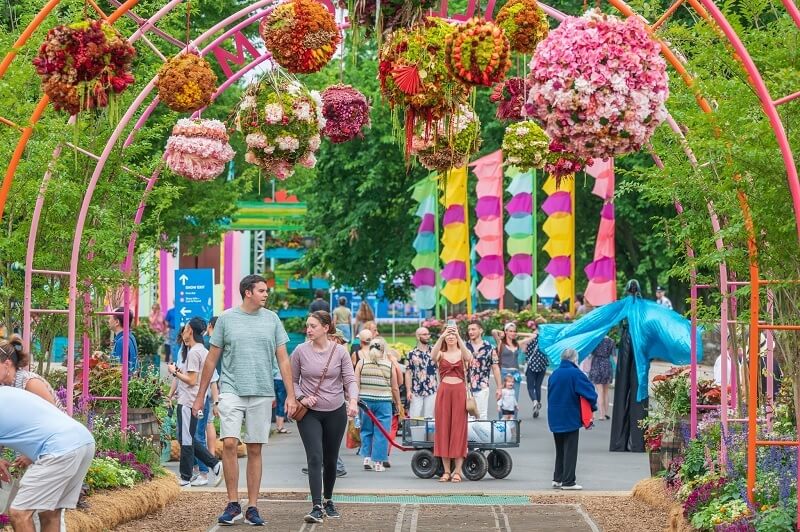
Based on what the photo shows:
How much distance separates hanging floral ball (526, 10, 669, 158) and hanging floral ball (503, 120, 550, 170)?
2.87 m

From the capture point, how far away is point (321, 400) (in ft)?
38.2

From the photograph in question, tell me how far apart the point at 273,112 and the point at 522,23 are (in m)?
1.82

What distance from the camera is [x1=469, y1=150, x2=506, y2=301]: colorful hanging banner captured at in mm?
30141

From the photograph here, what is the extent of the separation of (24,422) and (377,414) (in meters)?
8.96

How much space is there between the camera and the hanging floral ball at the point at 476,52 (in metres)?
7.60

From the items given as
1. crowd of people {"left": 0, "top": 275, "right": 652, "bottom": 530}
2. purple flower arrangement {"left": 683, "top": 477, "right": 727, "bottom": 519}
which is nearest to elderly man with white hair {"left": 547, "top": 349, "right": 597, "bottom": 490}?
crowd of people {"left": 0, "top": 275, "right": 652, "bottom": 530}

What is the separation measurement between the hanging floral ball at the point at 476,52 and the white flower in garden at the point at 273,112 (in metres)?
2.13

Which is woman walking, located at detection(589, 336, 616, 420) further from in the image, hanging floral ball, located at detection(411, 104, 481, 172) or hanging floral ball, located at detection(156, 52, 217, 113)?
hanging floral ball, located at detection(156, 52, 217, 113)

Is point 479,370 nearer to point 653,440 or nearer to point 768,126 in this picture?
point 653,440

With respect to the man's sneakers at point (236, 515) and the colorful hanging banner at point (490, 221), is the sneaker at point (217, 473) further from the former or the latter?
the colorful hanging banner at point (490, 221)

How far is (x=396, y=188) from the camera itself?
37.4 metres

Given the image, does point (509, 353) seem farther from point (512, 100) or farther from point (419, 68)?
point (419, 68)

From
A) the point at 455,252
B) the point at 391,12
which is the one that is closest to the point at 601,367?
the point at 455,252

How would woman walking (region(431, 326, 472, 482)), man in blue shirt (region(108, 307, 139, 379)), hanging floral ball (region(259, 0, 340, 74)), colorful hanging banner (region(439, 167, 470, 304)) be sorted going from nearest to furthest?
hanging floral ball (region(259, 0, 340, 74)) < woman walking (region(431, 326, 472, 482)) < man in blue shirt (region(108, 307, 139, 379)) < colorful hanging banner (region(439, 167, 470, 304))
